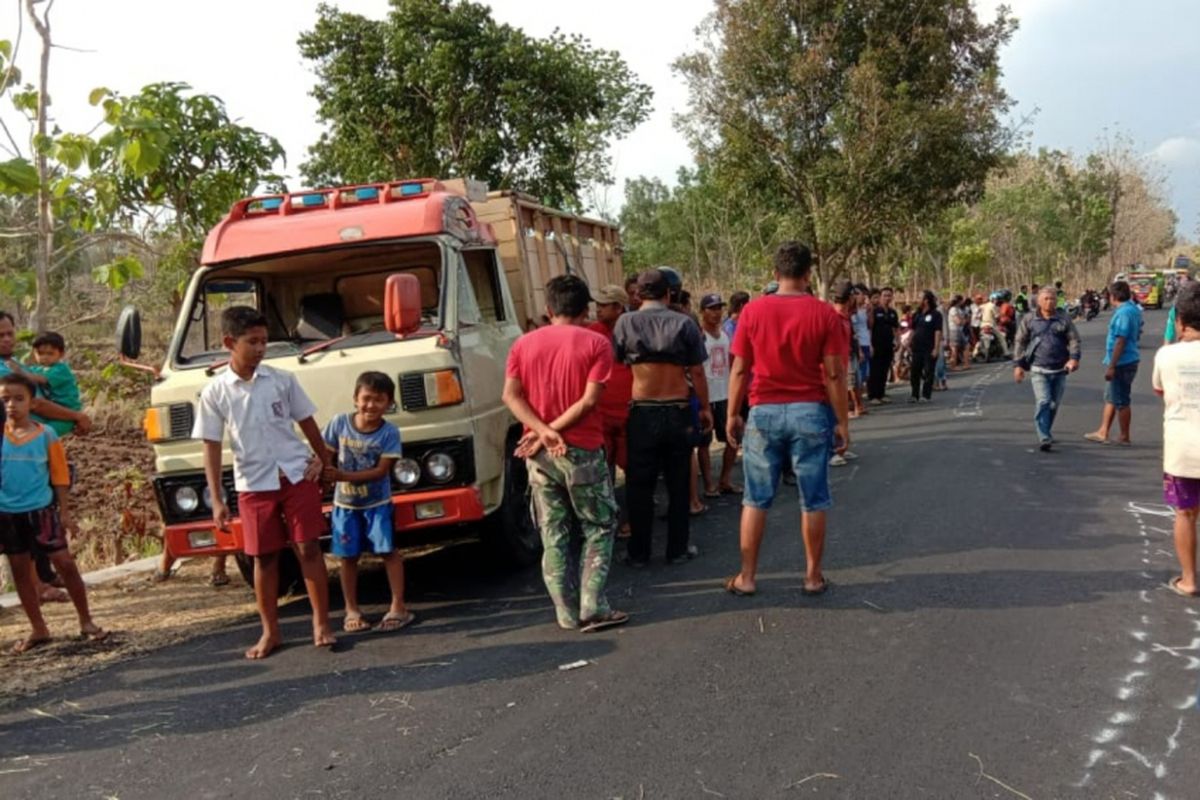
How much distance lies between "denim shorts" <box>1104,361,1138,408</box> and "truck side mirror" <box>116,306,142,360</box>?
359 inches

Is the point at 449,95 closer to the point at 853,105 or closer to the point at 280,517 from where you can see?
the point at 853,105

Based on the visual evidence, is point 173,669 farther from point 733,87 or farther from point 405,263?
point 733,87

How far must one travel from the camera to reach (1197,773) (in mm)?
3443

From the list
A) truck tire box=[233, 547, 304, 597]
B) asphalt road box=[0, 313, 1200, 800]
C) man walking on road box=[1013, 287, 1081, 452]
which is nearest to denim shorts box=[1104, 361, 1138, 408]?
man walking on road box=[1013, 287, 1081, 452]

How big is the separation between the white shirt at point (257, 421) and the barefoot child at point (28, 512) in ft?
4.21

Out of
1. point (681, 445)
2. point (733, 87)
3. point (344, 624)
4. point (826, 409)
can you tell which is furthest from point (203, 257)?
point (733, 87)

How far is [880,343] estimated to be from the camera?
50.4 ft

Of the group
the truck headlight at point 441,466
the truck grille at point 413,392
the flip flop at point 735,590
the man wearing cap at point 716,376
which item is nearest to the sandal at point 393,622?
the truck headlight at point 441,466

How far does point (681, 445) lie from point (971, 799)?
3394 millimetres

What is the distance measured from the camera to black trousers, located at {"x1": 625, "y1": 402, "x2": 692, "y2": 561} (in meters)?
6.41

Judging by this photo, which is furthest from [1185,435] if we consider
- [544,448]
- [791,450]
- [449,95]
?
[449,95]

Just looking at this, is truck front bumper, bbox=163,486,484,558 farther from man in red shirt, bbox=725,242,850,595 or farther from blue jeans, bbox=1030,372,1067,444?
blue jeans, bbox=1030,372,1067,444

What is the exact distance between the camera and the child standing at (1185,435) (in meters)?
5.40

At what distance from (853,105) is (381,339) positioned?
1652 centimetres
